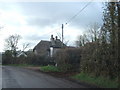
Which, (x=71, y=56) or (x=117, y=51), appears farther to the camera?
(x=71, y=56)

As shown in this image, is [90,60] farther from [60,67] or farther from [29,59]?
[29,59]

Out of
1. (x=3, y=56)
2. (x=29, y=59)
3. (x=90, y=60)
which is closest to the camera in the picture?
(x=90, y=60)

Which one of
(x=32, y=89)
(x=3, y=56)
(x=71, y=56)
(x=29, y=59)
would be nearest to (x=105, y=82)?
(x=32, y=89)

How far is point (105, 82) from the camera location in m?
17.9

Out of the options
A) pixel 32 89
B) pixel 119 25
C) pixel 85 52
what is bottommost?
pixel 32 89

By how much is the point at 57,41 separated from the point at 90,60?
67.6 meters

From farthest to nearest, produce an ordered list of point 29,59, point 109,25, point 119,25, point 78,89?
point 29,59 → point 109,25 → point 119,25 → point 78,89

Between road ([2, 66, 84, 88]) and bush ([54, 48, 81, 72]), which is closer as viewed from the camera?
road ([2, 66, 84, 88])

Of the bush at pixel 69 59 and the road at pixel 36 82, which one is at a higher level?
the bush at pixel 69 59

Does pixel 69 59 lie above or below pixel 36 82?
above

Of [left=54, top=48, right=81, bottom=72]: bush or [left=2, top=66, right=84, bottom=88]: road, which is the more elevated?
[left=54, top=48, right=81, bottom=72]: bush

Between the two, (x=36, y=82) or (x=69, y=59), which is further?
(x=69, y=59)

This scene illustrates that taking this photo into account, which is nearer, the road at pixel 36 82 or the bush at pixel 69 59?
the road at pixel 36 82

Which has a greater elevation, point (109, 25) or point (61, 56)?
point (109, 25)
